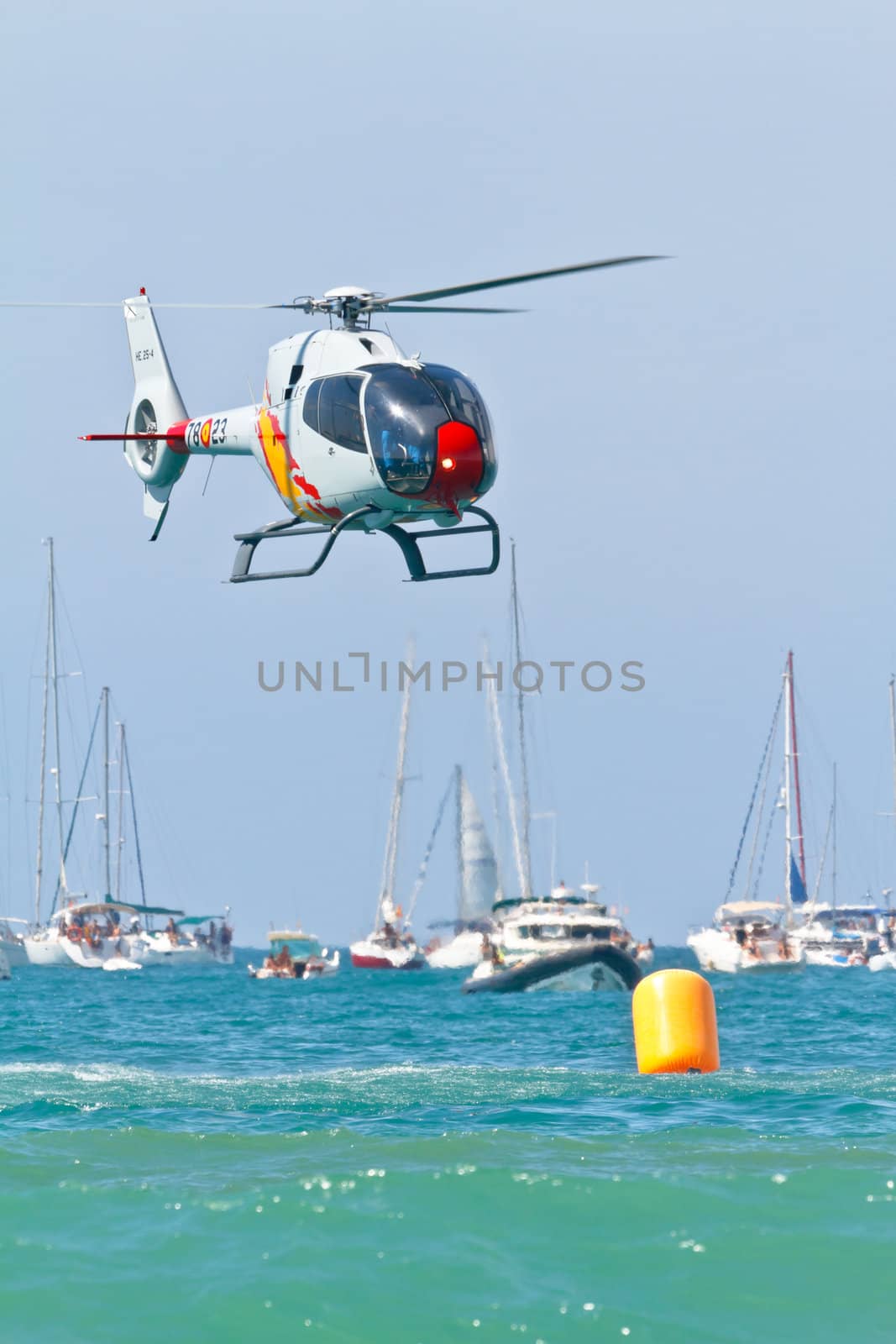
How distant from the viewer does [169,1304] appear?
37.0ft

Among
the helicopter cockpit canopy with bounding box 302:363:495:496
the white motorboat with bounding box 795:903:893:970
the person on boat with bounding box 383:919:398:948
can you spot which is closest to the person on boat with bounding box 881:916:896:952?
the white motorboat with bounding box 795:903:893:970

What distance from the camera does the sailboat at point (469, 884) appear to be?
91.1 m

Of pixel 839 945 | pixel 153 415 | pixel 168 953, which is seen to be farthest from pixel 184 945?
pixel 153 415

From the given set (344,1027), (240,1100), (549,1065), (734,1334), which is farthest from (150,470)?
(344,1027)

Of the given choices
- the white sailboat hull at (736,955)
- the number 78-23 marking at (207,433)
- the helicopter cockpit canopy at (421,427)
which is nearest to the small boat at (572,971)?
the white sailboat hull at (736,955)

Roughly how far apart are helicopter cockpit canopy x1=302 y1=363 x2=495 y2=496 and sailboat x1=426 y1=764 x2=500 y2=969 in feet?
246

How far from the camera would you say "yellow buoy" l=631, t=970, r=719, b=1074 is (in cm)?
2136

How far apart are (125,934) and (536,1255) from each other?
80.3 m

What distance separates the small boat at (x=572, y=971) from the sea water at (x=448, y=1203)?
24.5m

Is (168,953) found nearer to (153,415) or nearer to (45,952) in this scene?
(45,952)

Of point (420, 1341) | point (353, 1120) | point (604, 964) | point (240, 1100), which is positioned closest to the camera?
point (420, 1341)

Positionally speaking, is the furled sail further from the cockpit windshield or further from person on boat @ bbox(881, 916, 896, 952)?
the cockpit windshield

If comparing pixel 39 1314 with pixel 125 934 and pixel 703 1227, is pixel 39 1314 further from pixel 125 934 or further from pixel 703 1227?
pixel 125 934

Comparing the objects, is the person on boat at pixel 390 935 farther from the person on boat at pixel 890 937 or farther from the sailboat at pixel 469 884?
the person on boat at pixel 890 937
